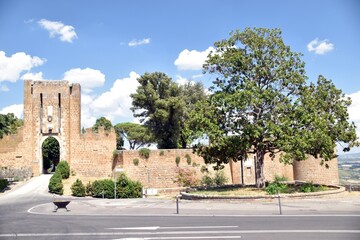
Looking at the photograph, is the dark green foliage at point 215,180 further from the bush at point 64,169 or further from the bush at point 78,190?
the bush at point 64,169

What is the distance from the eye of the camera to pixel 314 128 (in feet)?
73.6

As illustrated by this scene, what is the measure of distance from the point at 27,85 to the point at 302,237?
3356 centimetres

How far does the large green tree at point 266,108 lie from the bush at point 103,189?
8295 mm

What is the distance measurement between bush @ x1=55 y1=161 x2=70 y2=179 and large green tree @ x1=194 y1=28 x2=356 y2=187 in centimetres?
1653

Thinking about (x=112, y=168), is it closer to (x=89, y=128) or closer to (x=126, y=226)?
(x=89, y=128)

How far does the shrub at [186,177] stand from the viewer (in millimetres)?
37812

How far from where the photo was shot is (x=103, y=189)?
28891 millimetres

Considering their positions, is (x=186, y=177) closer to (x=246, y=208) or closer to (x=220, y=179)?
(x=220, y=179)

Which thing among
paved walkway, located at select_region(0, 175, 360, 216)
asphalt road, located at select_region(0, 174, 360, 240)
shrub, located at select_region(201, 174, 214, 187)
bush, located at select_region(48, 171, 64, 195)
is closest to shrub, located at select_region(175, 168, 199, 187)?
shrub, located at select_region(201, 174, 214, 187)

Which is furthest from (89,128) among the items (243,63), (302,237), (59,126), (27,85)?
(302,237)

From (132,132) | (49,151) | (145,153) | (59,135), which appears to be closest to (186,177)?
(145,153)

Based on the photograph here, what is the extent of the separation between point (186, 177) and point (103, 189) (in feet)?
36.4

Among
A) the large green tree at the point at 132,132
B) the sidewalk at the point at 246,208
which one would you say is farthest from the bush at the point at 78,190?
the large green tree at the point at 132,132

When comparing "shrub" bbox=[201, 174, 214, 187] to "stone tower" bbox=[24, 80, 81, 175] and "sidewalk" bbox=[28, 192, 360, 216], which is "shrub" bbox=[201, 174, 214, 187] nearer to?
"stone tower" bbox=[24, 80, 81, 175]
